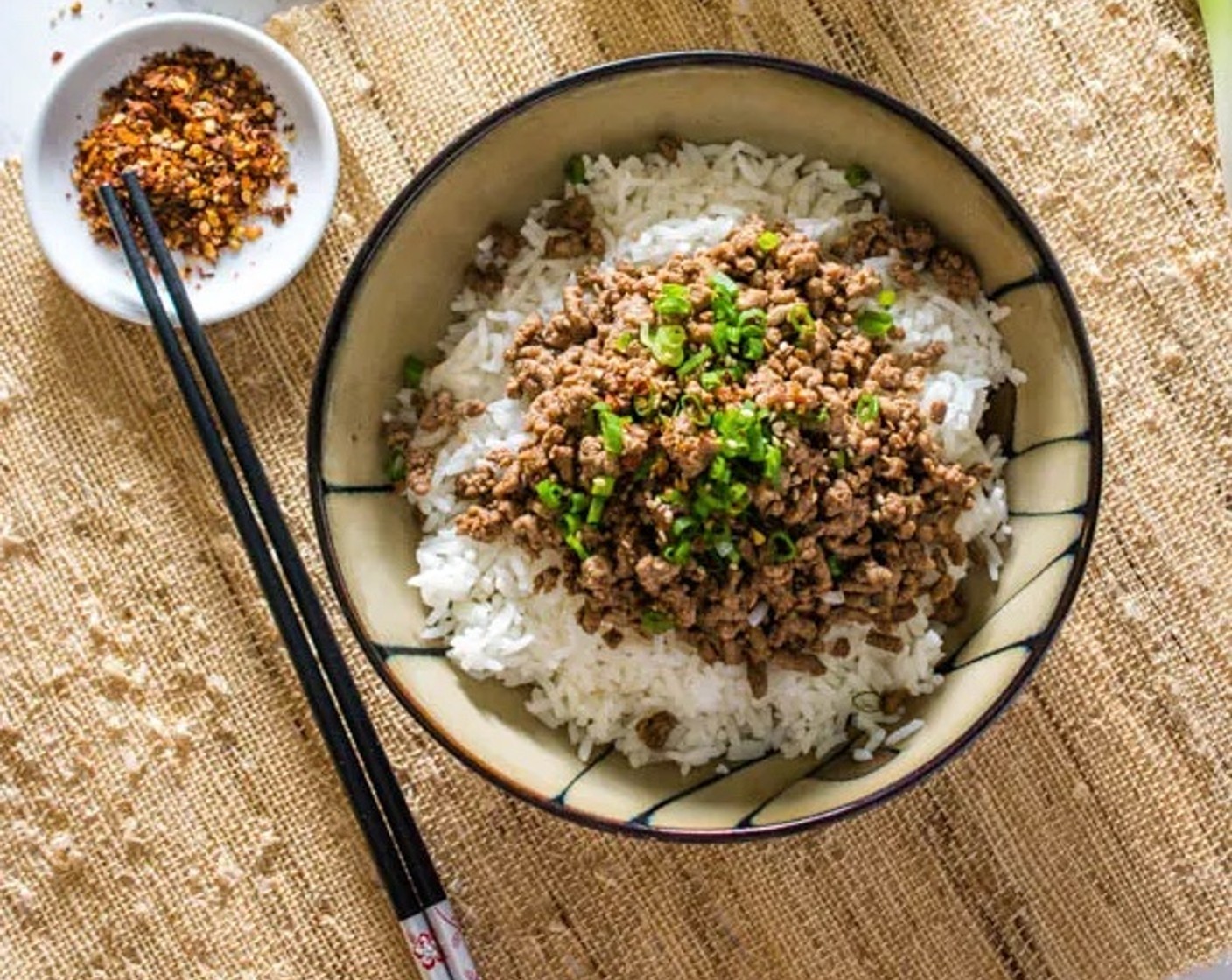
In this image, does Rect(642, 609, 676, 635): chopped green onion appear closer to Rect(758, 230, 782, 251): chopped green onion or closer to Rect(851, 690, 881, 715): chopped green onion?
Rect(851, 690, 881, 715): chopped green onion

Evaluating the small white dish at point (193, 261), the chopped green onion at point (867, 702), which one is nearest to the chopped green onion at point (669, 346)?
the chopped green onion at point (867, 702)

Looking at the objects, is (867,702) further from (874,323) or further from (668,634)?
(874,323)

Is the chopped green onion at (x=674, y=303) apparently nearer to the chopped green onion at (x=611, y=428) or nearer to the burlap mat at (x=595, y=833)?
the chopped green onion at (x=611, y=428)

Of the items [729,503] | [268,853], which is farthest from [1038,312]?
[268,853]

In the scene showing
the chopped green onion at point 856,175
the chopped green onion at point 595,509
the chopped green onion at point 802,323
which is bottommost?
the chopped green onion at point 595,509

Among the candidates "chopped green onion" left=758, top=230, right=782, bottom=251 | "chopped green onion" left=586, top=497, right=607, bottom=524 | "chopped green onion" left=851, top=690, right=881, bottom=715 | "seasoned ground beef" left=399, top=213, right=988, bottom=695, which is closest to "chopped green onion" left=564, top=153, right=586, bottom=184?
"seasoned ground beef" left=399, top=213, right=988, bottom=695

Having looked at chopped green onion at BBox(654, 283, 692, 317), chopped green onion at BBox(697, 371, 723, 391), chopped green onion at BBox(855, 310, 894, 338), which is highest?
chopped green onion at BBox(654, 283, 692, 317)
